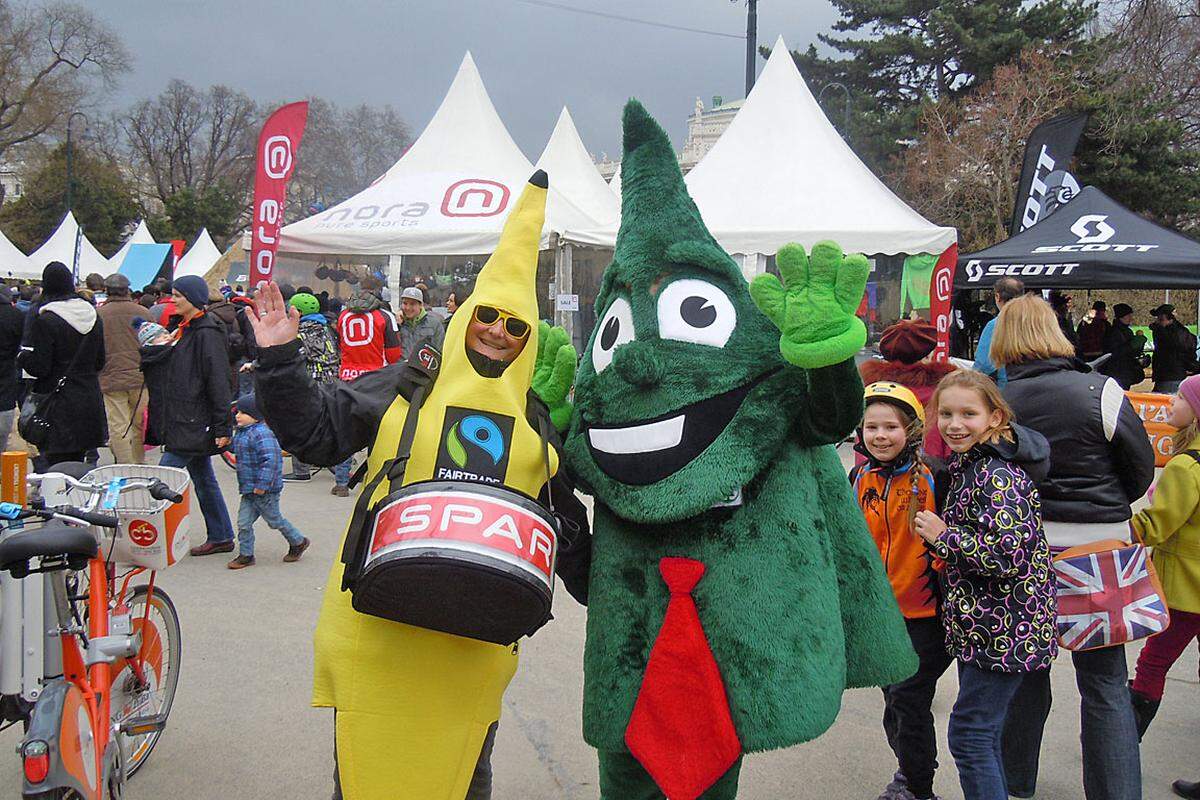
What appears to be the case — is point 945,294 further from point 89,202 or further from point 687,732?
point 89,202

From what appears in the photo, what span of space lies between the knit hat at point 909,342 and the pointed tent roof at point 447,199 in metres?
7.57

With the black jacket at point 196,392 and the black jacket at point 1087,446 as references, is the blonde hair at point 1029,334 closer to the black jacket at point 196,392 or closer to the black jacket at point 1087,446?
the black jacket at point 1087,446

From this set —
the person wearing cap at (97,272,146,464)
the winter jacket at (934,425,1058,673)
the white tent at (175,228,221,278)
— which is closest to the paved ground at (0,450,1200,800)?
the winter jacket at (934,425,1058,673)

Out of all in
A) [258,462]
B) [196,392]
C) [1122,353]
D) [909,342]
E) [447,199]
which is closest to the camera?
[909,342]

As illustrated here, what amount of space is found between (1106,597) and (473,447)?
217 cm

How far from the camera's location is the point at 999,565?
249cm

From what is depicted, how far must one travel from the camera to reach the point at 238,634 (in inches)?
182

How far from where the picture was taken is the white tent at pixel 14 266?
951 inches

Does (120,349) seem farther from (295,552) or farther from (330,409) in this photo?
(330,409)

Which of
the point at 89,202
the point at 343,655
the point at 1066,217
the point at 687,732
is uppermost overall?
the point at 89,202

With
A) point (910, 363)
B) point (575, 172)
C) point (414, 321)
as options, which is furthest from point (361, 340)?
point (575, 172)

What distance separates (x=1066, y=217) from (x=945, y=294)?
1.30 m

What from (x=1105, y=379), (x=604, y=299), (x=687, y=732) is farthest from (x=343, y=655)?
(x=1105, y=379)

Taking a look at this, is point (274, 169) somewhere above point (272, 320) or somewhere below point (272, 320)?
above
